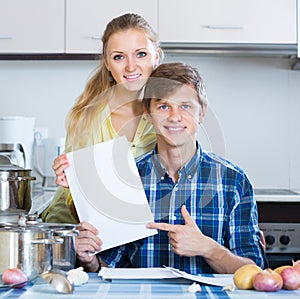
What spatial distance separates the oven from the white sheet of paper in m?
1.15

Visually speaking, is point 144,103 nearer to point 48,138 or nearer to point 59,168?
point 59,168

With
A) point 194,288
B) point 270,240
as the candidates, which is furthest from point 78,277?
point 270,240

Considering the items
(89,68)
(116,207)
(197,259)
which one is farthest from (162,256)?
(89,68)

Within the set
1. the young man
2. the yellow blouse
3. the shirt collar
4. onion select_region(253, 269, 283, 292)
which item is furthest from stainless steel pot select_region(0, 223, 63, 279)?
the yellow blouse

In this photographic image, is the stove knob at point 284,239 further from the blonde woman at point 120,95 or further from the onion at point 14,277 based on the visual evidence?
the onion at point 14,277

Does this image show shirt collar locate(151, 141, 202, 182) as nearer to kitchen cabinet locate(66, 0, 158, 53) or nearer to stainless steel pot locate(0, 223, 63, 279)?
stainless steel pot locate(0, 223, 63, 279)

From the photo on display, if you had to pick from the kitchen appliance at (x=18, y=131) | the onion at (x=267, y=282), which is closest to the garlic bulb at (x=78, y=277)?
the onion at (x=267, y=282)

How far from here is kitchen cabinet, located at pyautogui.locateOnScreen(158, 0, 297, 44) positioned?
2.87 metres

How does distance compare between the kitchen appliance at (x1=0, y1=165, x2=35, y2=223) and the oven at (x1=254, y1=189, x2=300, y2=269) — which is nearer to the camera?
the kitchen appliance at (x1=0, y1=165, x2=35, y2=223)

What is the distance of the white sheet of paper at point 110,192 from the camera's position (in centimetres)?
157

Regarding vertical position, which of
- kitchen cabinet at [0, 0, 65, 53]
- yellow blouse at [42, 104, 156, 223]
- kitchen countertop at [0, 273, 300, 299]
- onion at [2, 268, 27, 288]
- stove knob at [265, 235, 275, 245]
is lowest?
stove knob at [265, 235, 275, 245]

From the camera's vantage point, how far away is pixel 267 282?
1224mm

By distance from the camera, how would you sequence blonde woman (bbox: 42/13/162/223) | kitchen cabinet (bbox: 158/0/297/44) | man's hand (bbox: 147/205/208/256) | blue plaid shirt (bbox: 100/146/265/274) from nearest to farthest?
man's hand (bbox: 147/205/208/256)
blue plaid shirt (bbox: 100/146/265/274)
blonde woman (bbox: 42/13/162/223)
kitchen cabinet (bbox: 158/0/297/44)

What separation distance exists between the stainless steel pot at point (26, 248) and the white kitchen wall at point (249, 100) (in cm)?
195
